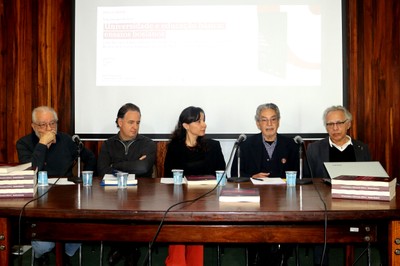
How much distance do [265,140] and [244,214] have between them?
1.68 meters

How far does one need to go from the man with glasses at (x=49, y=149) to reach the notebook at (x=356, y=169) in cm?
188

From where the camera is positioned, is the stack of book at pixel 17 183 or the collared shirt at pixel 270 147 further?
the collared shirt at pixel 270 147

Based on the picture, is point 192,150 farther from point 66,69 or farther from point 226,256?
point 66,69

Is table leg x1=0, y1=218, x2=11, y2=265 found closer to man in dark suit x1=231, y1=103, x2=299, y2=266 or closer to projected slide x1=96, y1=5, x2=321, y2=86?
man in dark suit x1=231, y1=103, x2=299, y2=266

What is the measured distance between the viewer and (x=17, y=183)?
7.34 ft

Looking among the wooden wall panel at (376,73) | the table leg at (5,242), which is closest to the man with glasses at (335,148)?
the wooden wall panel at (376,73)

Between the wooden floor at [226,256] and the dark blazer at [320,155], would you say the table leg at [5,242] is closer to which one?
the wooden floor at [226,256]

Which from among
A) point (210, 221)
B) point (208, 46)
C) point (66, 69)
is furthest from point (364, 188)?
point (66, 69)

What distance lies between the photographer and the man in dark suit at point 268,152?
3.41m

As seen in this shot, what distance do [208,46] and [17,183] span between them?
8.02 feet

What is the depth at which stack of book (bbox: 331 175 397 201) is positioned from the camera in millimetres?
2102

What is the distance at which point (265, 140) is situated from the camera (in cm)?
350

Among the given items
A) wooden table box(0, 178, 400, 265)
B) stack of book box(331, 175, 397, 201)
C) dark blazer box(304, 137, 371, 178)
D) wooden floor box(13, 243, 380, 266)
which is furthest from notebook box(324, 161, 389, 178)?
wooden floor box(13, 243, 380, 266)

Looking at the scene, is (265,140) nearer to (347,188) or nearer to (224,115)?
(224,115)
